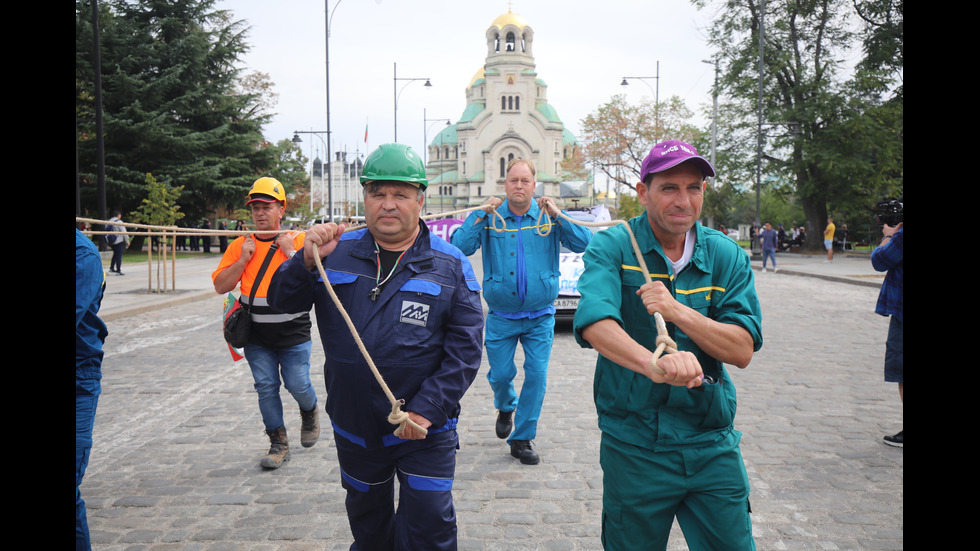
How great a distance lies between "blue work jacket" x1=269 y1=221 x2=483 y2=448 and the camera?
9.80ft

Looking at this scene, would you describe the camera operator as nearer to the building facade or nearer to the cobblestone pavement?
the cobblestone pavement

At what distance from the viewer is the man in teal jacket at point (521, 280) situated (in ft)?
17.7

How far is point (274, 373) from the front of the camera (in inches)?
209

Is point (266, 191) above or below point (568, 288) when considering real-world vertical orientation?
above

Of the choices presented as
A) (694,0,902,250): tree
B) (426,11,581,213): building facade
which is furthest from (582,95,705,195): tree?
(426,11,581,213): building facade

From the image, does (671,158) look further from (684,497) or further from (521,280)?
(521,280)

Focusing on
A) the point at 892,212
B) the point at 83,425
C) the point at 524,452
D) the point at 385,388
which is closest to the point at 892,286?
the point at 892,212

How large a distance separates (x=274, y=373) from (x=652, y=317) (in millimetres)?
3492

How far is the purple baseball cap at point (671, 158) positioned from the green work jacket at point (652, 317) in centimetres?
23

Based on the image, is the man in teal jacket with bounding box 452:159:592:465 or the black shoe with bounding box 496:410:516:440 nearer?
the man in teal jacket with bounding box 452:159:592:465

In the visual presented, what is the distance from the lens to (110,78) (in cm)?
3581

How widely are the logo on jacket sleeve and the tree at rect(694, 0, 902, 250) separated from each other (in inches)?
1453

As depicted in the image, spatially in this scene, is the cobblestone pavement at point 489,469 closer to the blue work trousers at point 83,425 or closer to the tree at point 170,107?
the blue work trousers at point 83,425
